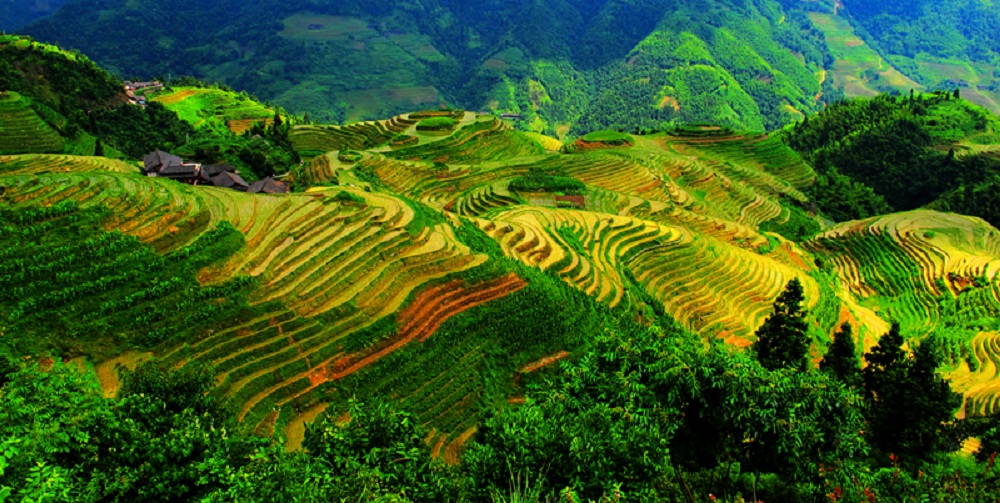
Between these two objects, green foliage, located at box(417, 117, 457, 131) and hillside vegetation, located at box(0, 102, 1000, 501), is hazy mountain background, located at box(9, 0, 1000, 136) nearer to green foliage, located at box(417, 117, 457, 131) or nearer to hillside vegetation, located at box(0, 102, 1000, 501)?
green foliage, located at box(417, 117, 457, 131)

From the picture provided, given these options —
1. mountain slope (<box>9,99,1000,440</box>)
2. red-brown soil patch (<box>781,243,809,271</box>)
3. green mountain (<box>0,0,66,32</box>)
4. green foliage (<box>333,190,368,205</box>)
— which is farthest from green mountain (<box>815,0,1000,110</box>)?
green mountain (<box>0,0,66,32</box>)

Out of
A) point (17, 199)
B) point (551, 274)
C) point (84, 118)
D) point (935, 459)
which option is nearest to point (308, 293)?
point (17, 199)

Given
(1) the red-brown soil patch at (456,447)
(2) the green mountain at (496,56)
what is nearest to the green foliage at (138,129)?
(1) the red-brown soil patch at (456,447)

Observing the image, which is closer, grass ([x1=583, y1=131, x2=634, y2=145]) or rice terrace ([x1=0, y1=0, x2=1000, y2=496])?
rice terrace ([x1=0, y1=0, x2=1000, y2=496])

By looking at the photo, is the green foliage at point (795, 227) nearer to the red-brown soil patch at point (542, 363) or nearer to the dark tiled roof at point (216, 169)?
the red-brown soil patch at point (542, 363)

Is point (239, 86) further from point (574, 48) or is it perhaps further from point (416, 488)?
point (416, 488)

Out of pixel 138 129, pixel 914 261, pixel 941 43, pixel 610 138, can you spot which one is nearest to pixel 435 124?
pixel 610 138

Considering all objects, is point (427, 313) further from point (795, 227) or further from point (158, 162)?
point (795, 227)
